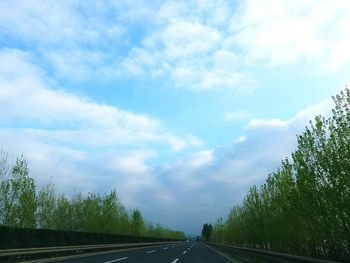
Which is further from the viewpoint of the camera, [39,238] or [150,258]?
[39,238]

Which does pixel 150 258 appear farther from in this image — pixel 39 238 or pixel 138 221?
pixel 138 221

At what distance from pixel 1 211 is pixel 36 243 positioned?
484 inches

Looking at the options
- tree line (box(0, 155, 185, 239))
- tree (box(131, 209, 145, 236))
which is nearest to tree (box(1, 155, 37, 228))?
tree line (box(0, 155, 185, 239))

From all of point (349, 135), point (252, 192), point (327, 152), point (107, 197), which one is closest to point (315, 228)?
point (327, 152)

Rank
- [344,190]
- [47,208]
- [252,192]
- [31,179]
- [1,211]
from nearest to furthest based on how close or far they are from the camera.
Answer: [344,190] → [1,211] → [31,179] → [252,192] → [47,208]

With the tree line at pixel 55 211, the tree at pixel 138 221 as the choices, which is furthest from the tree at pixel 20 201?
the tree at pixel 138 221

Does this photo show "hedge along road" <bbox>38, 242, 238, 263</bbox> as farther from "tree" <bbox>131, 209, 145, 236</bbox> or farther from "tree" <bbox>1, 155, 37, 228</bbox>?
"tree" <bbox>131, 209, 145, 236</bbox>

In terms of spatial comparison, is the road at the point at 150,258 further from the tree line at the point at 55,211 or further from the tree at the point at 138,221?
the tree at the point at 138,221

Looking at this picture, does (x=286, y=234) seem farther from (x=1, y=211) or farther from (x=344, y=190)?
(x=1, y=211)

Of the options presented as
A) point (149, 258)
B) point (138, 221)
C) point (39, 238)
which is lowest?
point (149, 258)

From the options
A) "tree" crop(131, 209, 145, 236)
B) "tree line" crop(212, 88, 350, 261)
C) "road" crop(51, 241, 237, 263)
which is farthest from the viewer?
"tree" crop(131, 209, 145, 236)

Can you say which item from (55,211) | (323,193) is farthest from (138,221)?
(323,193)

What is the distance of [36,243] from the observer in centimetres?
2481

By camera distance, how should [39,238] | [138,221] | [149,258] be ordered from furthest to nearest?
1. [138,221]
2. [39,238]
3. [149,258]
